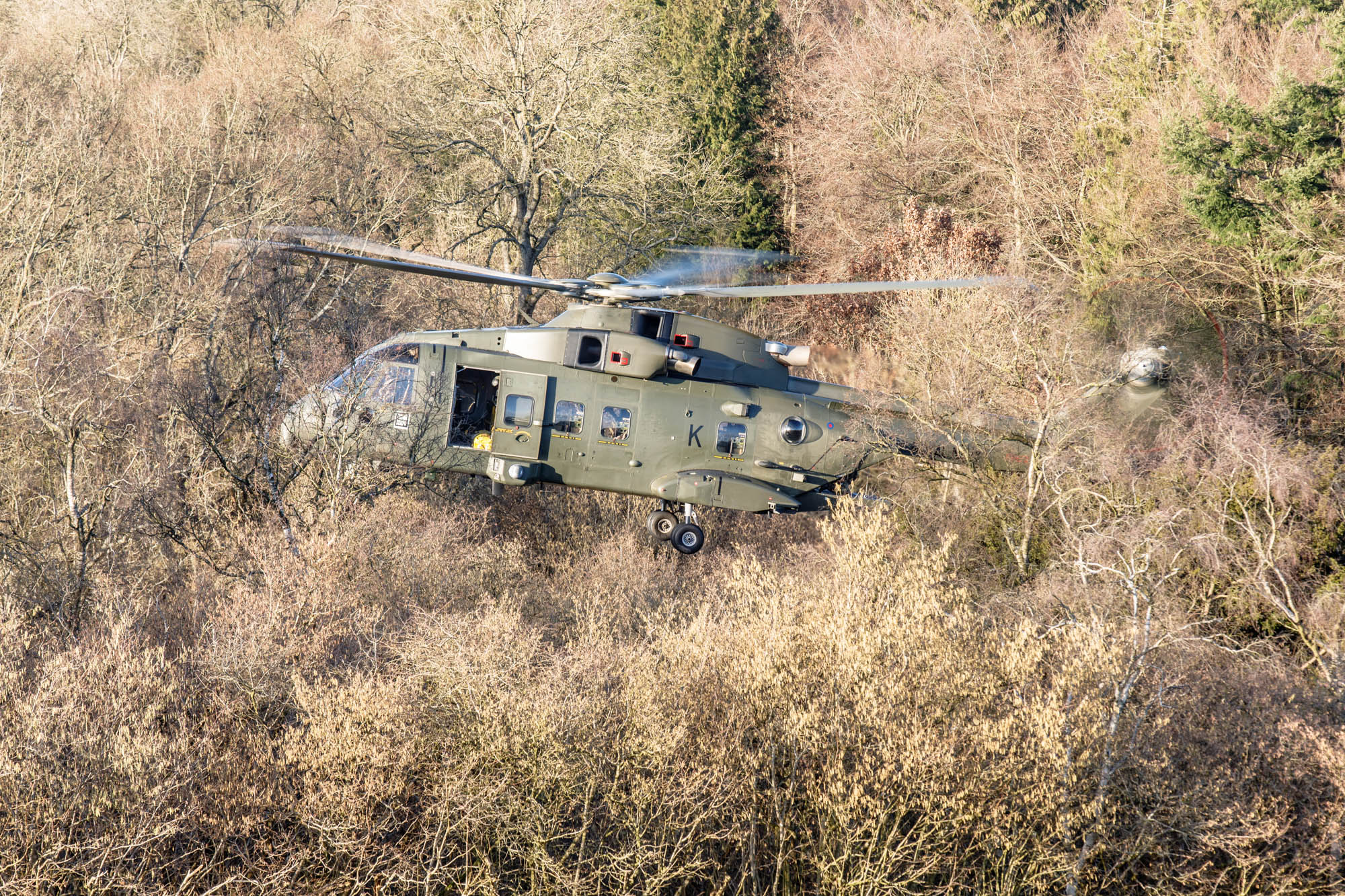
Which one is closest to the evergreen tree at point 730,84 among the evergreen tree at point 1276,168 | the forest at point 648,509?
the forest at point 648,509

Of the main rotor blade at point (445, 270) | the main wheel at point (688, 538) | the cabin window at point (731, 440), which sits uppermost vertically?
the main rotor blade at point (445, 270)

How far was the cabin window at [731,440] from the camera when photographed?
53.5 ft

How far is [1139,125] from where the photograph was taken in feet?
85.9

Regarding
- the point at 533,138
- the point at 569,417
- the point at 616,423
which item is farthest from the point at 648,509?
the point at 533,138

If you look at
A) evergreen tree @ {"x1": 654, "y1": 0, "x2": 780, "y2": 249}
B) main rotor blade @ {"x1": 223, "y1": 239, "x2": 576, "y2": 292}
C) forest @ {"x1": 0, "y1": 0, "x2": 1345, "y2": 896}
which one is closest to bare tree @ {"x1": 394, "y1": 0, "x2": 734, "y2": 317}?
forest @ {"x1": 0, "y1": 0, "x2": 1345, "y2": 896}

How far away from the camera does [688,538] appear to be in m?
16.8

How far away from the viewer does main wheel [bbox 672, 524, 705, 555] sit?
1672 cm

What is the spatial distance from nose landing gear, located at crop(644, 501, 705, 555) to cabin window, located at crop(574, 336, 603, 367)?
8.64ft

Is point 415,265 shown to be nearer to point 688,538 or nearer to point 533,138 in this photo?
point 688,538

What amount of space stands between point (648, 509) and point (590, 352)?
5.90 m

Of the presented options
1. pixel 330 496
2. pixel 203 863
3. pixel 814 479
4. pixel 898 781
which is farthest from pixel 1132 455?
pixel 203 863

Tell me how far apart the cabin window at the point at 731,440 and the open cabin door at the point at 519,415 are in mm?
2576

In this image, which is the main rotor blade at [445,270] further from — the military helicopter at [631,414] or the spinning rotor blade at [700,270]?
the spinning rotor blade at [700,270]

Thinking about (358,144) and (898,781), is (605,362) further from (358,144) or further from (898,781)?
(358,144)
